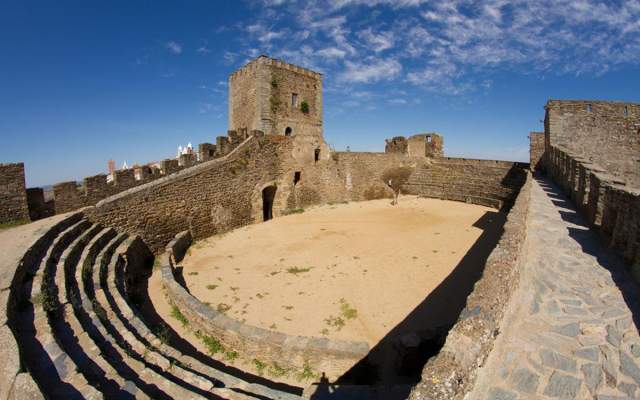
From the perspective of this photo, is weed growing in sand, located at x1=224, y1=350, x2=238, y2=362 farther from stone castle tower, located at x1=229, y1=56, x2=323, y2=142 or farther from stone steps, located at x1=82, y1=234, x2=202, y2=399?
stone castle tower, located at x1=229, y1=56, x2=323, y2=142

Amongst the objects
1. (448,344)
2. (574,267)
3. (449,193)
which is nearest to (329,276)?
(574,267)

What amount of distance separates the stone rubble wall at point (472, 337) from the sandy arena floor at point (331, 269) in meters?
2.87

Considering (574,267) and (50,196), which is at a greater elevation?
(50,196)

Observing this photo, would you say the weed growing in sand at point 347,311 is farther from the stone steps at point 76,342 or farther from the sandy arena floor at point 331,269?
the stone steps at point 76,342

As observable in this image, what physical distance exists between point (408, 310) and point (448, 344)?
A: 431 cm

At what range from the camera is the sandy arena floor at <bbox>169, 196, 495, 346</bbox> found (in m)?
6.68

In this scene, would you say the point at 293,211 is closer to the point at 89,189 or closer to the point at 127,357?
the point at 89,189

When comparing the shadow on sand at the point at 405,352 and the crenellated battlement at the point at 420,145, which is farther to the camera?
the crenellated battlement at the point at 420,145

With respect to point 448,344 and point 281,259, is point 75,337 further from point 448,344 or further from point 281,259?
point 281,259

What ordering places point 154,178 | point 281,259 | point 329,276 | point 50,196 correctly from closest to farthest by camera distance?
point 329,276 < point 50,196 < point 281,259 < point 154,178

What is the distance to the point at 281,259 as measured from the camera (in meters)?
10.1

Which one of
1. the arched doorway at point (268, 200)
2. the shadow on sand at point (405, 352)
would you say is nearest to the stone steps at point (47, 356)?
the shadow on sand at point (405, 352)

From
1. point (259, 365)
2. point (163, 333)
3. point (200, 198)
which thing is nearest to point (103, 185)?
point (200, 198)

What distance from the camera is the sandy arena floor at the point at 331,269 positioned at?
6.68m
